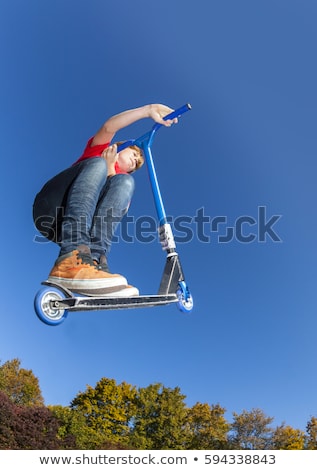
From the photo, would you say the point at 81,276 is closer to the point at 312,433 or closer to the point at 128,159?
the point at 128,159

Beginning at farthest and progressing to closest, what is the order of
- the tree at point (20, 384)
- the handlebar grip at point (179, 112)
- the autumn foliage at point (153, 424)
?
the tree at point (20, 384) → the autumn foliage at point (153, 424) → the handlebar grip at point (179, 112)

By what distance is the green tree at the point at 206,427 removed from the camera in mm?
34875

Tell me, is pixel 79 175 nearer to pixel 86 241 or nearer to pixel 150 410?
pixel 86 241

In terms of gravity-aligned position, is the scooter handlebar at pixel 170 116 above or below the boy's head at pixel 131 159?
above

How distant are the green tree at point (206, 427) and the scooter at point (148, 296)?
108 ft

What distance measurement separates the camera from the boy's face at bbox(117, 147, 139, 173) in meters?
4.84

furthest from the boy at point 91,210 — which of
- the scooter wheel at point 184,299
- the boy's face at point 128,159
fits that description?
the scooter wheel at point 184,299

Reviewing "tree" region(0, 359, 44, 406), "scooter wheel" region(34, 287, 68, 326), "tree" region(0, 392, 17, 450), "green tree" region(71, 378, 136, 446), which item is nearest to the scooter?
"scooter wheel" region(34, 287, 68, 326)

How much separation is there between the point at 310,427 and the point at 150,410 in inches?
445

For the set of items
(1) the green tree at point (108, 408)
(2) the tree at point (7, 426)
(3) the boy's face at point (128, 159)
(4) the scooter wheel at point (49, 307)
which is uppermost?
(1) the green tree at point (108, 408)

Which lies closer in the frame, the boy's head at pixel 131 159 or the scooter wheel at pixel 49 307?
the scooter wheel at pixel 49 307

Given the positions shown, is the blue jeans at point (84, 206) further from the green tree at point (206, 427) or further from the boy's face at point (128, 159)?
the green tree at point (206, 427)

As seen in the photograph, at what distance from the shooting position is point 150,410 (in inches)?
1423
